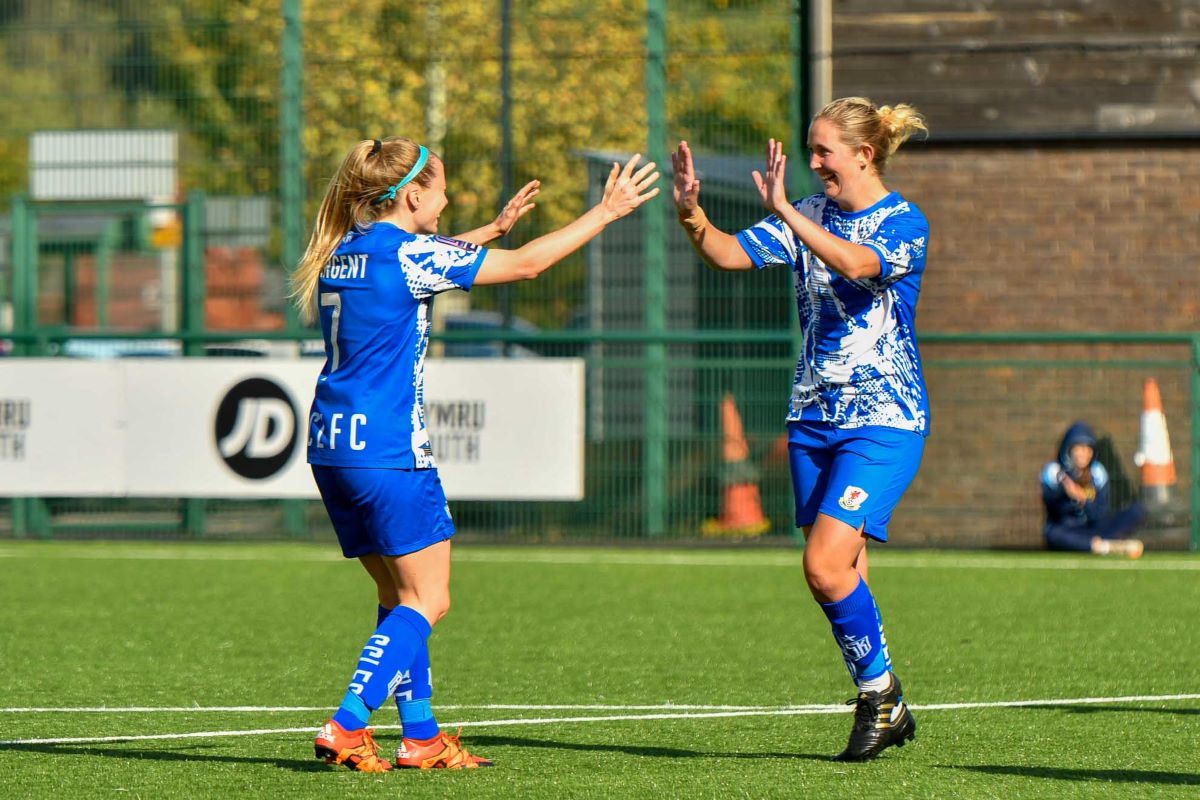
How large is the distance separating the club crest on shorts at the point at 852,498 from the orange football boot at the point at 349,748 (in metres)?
1.54

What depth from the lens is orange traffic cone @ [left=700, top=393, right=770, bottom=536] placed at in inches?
579

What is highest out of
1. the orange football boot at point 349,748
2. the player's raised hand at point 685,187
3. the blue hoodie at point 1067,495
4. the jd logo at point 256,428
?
the player's raised hand at point 685,187

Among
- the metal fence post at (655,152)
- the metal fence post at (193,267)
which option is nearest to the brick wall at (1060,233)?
the metal fence post at (655,152)

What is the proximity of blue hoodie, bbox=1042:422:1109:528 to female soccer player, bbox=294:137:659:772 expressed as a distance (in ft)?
29.4

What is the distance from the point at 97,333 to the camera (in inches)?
596

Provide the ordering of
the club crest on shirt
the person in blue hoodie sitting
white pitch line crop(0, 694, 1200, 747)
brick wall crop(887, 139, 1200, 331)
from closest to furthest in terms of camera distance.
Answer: the club crest on shirt → white pitch line crop(0, 694, 1200, 747) → the person in blue hoodie sitting → brick wall crop(887, 139, 1200, 331)

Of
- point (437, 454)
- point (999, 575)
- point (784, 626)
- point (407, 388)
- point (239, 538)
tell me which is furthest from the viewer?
point (239, 538)

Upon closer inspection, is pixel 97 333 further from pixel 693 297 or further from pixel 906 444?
pixel 906 444

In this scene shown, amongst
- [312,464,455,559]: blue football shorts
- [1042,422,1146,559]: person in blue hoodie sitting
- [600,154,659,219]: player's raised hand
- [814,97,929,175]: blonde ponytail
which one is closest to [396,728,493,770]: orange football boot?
[312,464,455,559]: blue football shorts

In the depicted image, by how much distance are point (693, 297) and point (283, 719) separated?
869 centimetres

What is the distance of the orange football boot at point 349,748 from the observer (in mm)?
5434

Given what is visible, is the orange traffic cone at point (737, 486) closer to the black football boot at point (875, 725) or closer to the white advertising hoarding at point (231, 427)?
the white advertising hoarding at point (231, 427)

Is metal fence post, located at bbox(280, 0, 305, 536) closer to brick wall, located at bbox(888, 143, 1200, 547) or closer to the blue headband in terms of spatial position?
brick wall, located at bbox(888, 143, 1200, 547)

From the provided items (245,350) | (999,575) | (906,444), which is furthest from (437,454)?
(906,444)
